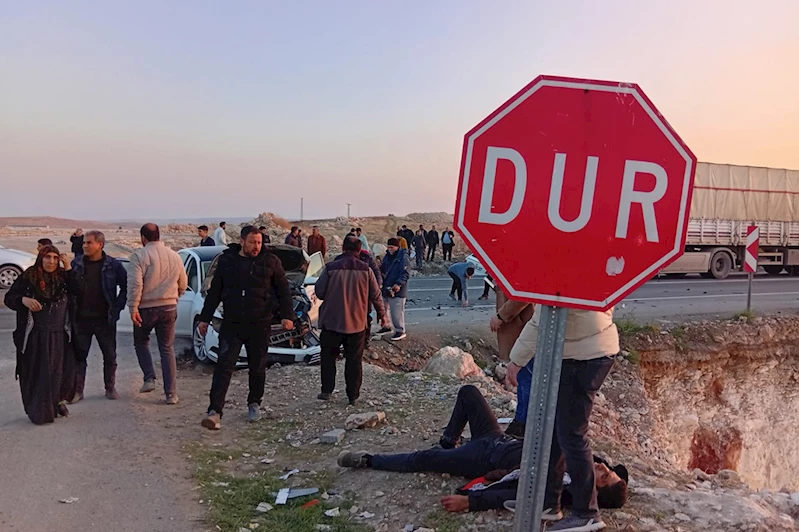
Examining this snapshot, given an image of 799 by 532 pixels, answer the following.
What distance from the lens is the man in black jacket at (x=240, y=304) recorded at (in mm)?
6062

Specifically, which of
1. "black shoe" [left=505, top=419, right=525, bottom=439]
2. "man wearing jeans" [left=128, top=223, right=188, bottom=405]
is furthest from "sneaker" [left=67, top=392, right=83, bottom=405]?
"black shoe" [left=505, top=419, right=525, bottom=439]

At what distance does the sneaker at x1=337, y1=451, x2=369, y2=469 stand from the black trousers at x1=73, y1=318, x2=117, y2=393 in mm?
3271

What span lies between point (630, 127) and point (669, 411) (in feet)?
35.9

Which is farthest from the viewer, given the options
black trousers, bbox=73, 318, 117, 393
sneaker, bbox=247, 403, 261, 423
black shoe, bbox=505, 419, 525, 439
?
black trousers, bbox=73, 318, 117, 393

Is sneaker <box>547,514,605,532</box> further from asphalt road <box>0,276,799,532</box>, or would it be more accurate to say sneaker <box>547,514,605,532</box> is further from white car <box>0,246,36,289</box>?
white car <box>0,246,36,289</box>

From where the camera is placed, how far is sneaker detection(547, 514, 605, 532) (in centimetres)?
350

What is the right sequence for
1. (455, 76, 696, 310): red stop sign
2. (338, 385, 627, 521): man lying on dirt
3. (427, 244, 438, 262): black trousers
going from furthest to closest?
1. (427, 244, 438, 262): black trousers
2. (338, 385, 627, 521): man lying on dirt
3. (455, 76, 696, 310): red stop sign

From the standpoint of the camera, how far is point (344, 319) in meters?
6.87

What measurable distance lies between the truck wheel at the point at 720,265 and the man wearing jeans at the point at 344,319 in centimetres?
1814

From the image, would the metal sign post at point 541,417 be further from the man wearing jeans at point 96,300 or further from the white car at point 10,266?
the white car at point 10,266

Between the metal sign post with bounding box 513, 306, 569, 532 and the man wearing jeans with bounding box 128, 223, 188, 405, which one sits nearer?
the metal sign post with bounding box 513, 306, 569, 532

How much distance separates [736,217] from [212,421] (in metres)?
20.8

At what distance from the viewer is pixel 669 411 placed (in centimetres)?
1185

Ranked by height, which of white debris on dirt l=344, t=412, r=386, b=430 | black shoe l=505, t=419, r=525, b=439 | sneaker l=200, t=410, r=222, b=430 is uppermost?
black shoe l=505, t=419, r=525, b=439
